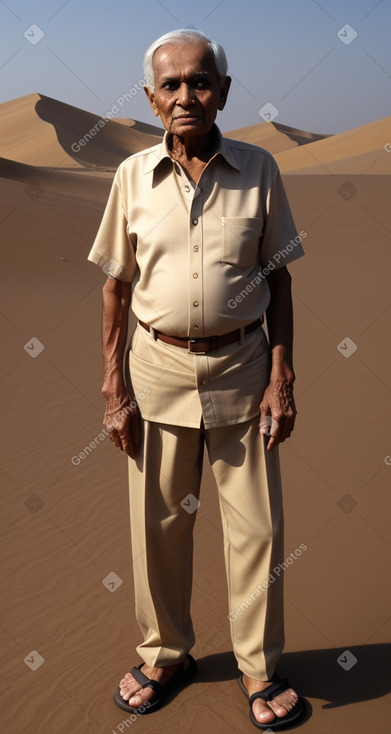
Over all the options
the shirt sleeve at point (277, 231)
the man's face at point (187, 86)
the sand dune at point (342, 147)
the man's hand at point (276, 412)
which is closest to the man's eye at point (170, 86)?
the man's face at point (187, 86)

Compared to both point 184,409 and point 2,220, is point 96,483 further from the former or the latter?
point 2,220

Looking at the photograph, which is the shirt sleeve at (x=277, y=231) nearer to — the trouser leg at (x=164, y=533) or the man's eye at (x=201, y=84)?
the man's eye at (x=201, y=84)

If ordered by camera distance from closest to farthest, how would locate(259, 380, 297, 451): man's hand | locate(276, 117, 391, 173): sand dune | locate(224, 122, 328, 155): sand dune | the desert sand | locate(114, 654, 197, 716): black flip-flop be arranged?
locate(259, 380, 297, 451): man's hand < locate(114, 654, 197, 716): black flip-flop < the desert sand < locate(276, 117, 391, 173): sand dune < locate(224, 122, 328, 155): sand dune

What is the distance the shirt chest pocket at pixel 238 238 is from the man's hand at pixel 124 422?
2.06 feet

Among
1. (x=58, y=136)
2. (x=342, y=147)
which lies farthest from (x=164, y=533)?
(x=58, y=136)

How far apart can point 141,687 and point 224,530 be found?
2.33 feet

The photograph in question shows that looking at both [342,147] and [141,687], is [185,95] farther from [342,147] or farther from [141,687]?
[342,147]

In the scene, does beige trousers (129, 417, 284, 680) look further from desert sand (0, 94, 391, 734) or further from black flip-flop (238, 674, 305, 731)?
desert sand (0, 94, 391, 734)

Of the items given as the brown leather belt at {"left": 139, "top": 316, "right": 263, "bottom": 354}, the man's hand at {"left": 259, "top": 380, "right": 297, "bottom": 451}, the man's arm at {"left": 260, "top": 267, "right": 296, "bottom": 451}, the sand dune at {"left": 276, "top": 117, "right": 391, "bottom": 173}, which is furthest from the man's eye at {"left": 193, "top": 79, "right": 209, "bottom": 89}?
the sand dune at {"left": 276, "top": 117, "right": 391, "bottom": 173}

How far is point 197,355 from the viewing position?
2.68 m

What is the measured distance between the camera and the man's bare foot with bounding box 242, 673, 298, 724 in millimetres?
2854

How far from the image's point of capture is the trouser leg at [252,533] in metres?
2.76

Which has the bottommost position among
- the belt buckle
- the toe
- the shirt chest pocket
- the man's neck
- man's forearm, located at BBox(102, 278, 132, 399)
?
the toe

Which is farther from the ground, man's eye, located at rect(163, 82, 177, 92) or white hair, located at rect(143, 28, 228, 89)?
white hair, located at rect(143, 28, 228, 89)
